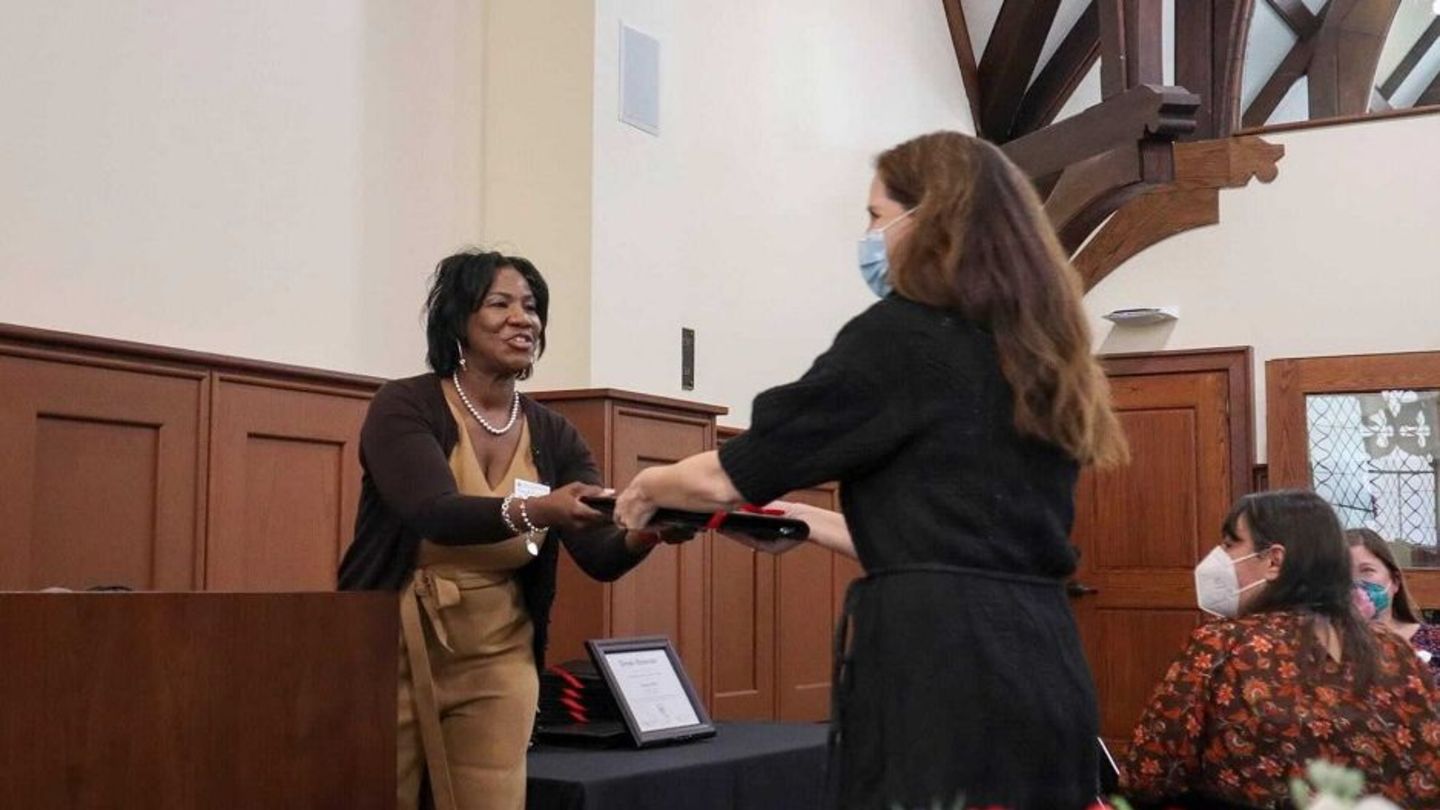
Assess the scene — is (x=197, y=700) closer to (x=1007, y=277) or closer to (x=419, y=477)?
(x=419, y=477)

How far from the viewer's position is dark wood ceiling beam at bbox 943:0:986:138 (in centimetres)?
862

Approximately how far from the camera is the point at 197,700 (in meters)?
2.37

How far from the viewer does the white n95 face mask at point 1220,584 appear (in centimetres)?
328

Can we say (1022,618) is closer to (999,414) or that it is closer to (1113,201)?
(999,414)

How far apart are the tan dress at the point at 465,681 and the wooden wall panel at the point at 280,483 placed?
166 cm

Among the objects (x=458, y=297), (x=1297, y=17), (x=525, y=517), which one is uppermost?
(x=1297, y=17)

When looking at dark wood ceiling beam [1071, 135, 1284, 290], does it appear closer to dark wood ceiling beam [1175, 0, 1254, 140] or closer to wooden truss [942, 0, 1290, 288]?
wooden truss [942, 0, 1290, 288]

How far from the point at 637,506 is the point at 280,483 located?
8.48 feet

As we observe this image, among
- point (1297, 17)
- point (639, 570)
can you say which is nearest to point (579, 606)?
point (639, 570)

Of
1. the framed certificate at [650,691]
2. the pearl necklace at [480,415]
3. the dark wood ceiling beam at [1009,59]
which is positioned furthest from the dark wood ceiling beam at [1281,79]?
the pearl necklace at [480,415]

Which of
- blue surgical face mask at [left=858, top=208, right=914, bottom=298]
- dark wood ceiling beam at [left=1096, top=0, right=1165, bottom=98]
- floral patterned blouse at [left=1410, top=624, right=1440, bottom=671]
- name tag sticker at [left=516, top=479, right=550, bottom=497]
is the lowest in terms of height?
floral patterned blouse at [left=1410, top=624, right=1440, bottom=671]

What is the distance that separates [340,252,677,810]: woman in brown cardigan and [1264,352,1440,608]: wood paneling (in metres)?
5.29

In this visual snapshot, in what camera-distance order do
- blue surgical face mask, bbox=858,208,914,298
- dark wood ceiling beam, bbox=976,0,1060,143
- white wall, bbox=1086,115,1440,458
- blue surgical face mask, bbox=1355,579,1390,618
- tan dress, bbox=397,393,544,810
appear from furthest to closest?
dark wood ceiling beam, bbox=976,0,1060,143
white wall, bbox=1086,115,1440,458
blue surgical face mask, bbox=1355,579,1390,618
tan dress, bbox=397,393,544,810
blue surgical face mask, bbox=858,208,914,298

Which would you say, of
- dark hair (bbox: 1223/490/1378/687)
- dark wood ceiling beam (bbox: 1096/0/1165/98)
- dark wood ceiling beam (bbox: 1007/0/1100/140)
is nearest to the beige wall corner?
dark hair (bbox: 1223/490/1378/687)
